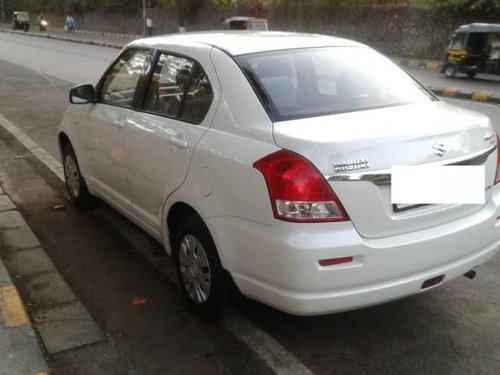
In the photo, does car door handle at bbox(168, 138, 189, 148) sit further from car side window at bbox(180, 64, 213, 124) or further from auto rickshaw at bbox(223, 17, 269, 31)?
auto rickshaw at bbox(223, 17, 269, 31)

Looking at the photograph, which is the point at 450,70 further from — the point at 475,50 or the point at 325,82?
the point at 325,82

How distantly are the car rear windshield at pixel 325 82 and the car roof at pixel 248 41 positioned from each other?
7cm

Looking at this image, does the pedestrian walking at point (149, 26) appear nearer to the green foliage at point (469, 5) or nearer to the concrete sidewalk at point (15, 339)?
the green foliage at point (469, 5)

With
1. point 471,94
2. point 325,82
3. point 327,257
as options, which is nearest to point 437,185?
point 327,257

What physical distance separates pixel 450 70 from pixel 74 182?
48.3 feet

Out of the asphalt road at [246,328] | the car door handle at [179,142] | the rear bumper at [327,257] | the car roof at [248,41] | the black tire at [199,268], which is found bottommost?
the asphalt road at [246,328]

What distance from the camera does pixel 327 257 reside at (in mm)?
2738

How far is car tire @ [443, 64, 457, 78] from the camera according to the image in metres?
17.5

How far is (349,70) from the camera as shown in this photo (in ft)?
12.0

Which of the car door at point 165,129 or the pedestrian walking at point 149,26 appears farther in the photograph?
the pedestrian walking at point 149,26

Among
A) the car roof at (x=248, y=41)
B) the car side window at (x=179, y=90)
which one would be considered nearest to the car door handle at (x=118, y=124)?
the car side window at (x=179, y=90)

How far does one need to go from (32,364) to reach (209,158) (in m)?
1.40

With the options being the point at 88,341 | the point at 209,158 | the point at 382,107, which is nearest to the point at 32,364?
the point at 88,341

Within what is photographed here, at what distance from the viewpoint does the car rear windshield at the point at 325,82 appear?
3.27 m
